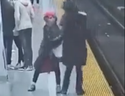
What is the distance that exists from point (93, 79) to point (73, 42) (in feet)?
1.00

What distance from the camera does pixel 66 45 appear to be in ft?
9.80

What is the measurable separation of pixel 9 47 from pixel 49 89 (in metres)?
0.57

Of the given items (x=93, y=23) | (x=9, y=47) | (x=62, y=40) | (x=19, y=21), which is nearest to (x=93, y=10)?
(x=93, y=23)

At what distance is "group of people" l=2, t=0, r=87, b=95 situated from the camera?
9.52 feet

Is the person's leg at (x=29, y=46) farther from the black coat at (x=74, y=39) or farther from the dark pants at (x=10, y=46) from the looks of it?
the black coat at (x=74, y=39)

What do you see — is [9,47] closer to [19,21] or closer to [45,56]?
[19,21]

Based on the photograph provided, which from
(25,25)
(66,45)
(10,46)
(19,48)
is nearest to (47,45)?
(66,45)

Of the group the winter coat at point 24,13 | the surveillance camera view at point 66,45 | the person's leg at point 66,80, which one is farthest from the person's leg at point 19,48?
the person's leg at point 66,80

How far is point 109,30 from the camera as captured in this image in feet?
10.8

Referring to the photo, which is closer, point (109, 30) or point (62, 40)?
point (62, 40)

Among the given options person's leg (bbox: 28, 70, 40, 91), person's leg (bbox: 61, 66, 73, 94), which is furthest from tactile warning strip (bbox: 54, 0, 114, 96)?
person's leg (bbox: 28, 70, 40, 91)

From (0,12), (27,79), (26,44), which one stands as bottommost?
(27,79)

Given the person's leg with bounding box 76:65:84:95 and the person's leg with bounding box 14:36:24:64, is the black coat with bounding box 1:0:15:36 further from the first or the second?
the person's leg with bounding box 76:65:84:95

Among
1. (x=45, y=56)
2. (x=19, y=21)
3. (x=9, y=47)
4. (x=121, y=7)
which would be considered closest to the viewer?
(x=121, y=7)
